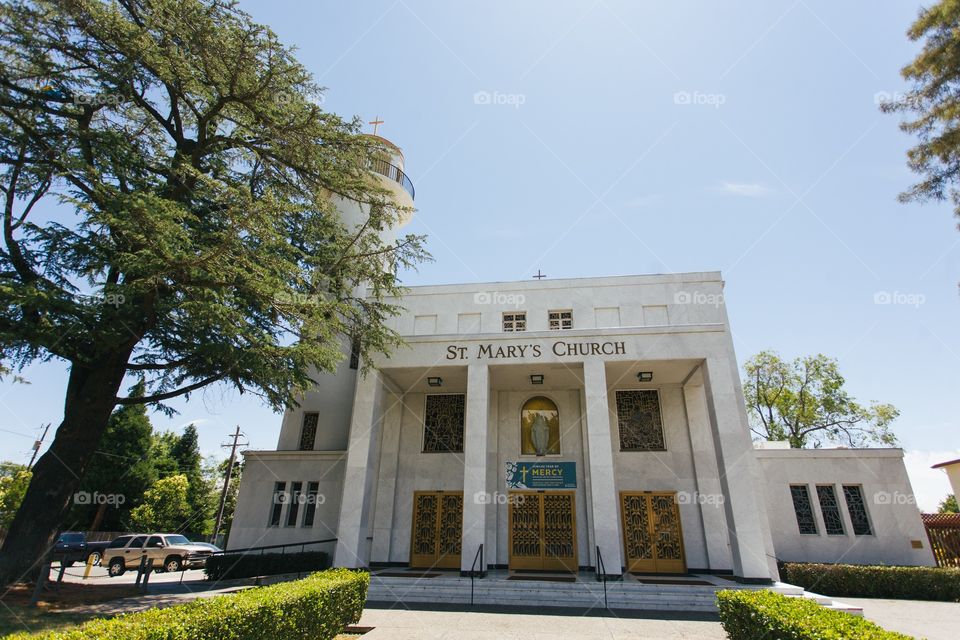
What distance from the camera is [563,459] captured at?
14.6 metres

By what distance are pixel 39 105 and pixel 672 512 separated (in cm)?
1828

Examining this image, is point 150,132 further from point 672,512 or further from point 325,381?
point 672,512

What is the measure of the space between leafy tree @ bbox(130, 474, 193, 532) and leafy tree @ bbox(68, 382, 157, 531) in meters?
0.80

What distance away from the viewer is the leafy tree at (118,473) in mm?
28312

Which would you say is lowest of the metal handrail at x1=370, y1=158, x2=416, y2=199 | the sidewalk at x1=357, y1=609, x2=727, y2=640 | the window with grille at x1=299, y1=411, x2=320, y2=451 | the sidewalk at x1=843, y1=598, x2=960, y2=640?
the sidewalk at x1=357, y1=609, x2=727, y2=640

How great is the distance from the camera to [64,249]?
912cm

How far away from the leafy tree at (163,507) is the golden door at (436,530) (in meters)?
23.6

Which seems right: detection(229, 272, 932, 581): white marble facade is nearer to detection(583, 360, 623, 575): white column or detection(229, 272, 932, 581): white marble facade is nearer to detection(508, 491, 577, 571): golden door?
detection(583, 360, 623, 575): white column

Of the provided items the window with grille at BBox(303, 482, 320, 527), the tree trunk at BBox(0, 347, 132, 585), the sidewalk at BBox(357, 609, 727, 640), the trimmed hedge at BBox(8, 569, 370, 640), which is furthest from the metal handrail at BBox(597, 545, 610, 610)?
the tree trunk at BBox(0, 347, 132, 585)

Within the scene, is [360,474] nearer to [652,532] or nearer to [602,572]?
[602,572]

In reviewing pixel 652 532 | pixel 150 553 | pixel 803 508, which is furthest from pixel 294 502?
pixel 803 508

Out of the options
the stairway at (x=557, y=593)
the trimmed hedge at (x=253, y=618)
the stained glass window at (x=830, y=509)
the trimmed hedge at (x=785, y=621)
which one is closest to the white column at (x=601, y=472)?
the stairway at (x=557, y=593)

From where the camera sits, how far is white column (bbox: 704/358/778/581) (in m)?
11.0

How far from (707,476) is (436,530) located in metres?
8.36
